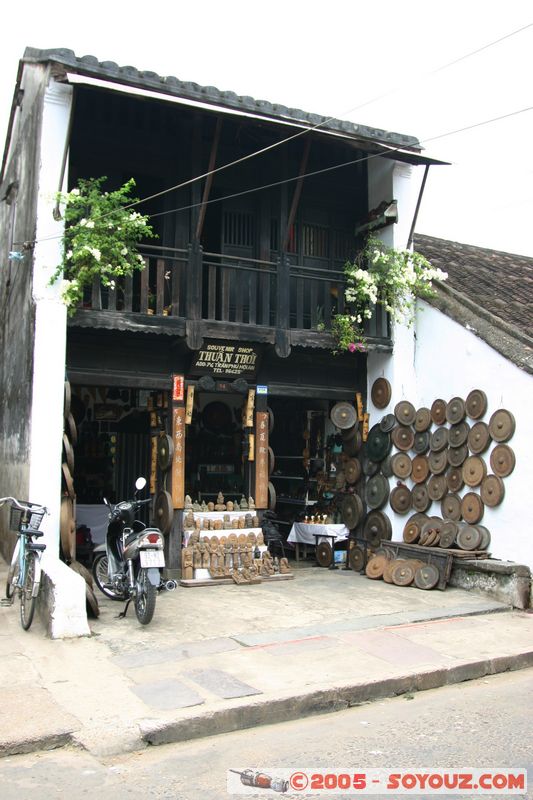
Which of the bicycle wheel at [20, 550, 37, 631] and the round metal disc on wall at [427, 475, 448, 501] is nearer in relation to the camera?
the bicycle wheel at [20, 550, 37, 631]

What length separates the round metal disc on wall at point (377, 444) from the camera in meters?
11.7

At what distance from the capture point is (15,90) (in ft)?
37.6

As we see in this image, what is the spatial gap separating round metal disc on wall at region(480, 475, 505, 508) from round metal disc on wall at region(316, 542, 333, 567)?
304 centimetres

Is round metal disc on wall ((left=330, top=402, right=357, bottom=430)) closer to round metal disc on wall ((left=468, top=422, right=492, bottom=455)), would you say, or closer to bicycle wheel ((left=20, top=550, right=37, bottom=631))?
round metal disc on wall ((left=468, top=422, right=492, bottom=455))

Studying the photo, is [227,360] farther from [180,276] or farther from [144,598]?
[144,598]

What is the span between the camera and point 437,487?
10.8 meters

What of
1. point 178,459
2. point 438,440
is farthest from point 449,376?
point 178,459

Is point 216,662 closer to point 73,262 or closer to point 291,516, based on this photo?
point 73,262

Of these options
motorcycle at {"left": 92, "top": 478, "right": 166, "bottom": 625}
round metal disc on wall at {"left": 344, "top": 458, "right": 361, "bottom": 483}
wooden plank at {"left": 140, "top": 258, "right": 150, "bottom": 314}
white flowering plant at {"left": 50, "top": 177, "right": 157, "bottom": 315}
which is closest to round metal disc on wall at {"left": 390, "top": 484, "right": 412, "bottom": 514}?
round metal disc on wall at {"left": 344, "top": 458, "right": 361, "bottom": 483}

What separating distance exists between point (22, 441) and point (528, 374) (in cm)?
660

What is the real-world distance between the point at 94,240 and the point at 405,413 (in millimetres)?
5300

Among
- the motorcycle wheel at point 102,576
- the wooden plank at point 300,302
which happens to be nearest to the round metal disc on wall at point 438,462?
the wooden plank at point 300,302

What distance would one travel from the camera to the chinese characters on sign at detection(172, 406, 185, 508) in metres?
10.4

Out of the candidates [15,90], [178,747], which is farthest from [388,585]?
[15,90]
